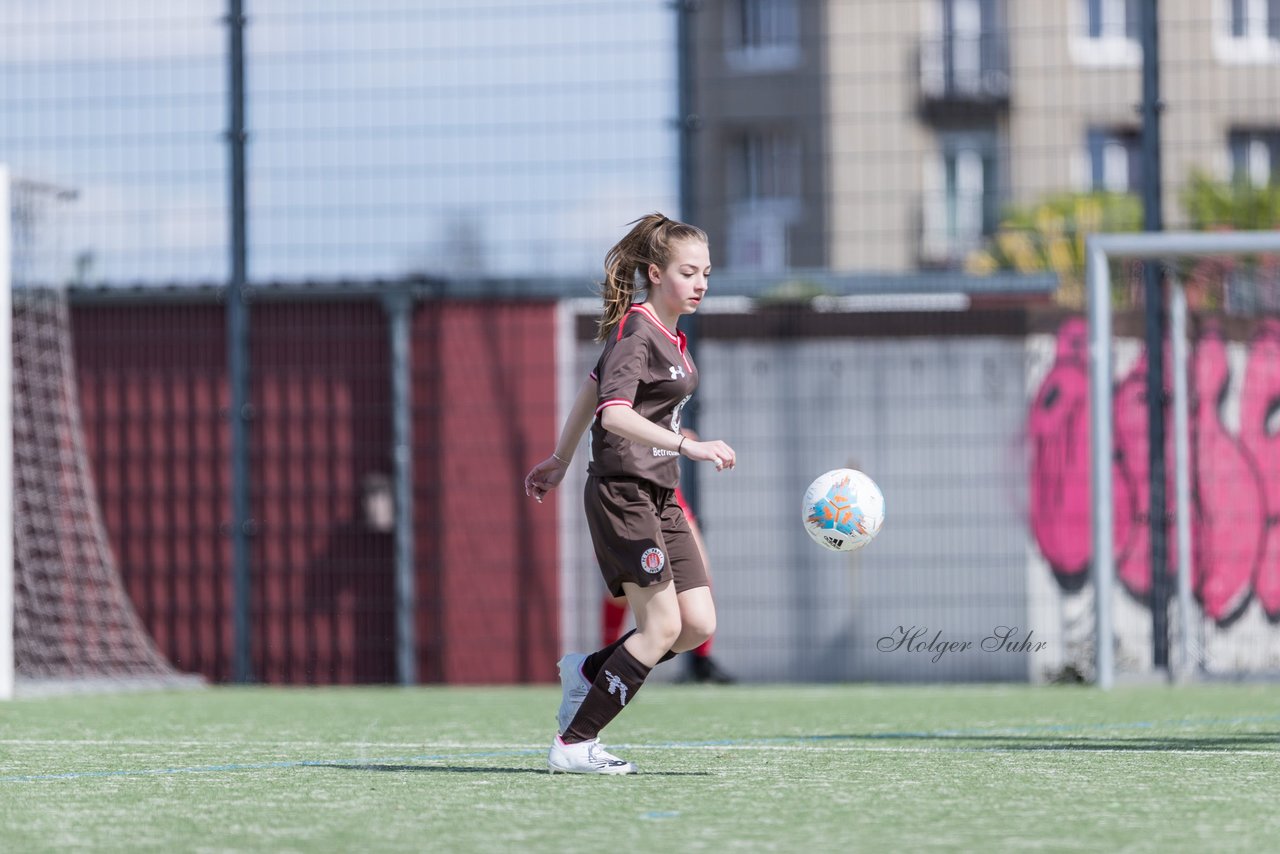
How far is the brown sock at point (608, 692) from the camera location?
5.74 m

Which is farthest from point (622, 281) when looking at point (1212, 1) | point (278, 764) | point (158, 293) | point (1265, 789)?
point (1212, 1)

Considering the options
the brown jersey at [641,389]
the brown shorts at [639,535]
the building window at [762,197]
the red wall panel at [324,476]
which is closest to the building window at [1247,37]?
the building window at [762,197]

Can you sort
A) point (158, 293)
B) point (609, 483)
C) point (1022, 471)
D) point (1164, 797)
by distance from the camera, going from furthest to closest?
point (158, 293)
point (1022, 471)
point (609, 483)
point (1164, 797)

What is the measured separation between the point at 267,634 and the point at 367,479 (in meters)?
1.06

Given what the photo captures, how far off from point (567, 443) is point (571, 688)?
686mm

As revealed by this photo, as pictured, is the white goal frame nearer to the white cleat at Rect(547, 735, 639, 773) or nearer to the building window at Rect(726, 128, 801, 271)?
the building window at Rect(726, 128, 801, 271)

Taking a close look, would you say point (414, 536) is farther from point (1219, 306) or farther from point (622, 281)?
point (622, 281)

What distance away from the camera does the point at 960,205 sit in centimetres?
1614

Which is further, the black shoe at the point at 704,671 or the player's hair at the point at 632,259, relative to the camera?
the black shoe at the point at 704,671

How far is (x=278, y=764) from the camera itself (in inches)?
246

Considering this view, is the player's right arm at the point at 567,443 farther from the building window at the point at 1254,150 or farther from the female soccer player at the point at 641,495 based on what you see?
the building window at the point at 1254,150

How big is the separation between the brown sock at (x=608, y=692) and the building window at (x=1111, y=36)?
22.7ft

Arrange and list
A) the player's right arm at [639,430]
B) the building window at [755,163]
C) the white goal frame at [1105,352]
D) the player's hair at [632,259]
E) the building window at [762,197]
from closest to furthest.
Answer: the player's right arm at [639,430] → the player's hair at [632,259] → the white goal frame at [1105,352] → the building window at [762,197] → the building window at [755,163]

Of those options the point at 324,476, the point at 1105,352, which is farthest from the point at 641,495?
the point at 324,476
